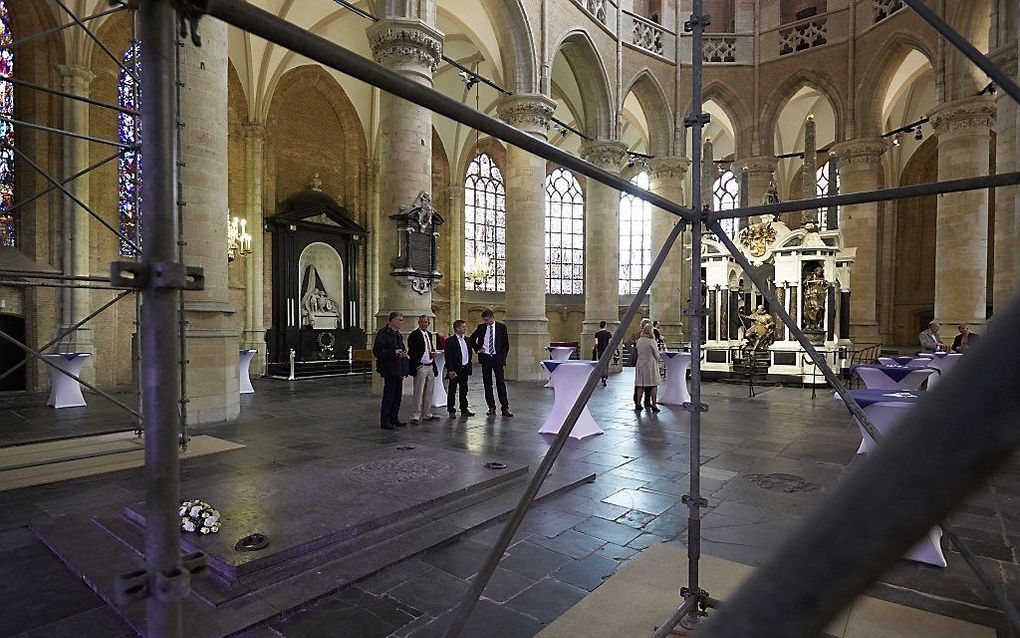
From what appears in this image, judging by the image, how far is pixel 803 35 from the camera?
18.6 meters

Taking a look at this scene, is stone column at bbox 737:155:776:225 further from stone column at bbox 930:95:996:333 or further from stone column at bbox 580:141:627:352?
stone column at bbox 930:95:996:333

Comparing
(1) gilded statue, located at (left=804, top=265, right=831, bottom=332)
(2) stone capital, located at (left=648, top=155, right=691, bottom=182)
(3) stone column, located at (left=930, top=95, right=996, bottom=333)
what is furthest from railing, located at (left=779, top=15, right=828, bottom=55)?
(1) gilded statue, located at (left=804, top=265, right=831, bottom=332)

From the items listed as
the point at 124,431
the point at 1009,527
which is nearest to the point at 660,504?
the point at 1009,527

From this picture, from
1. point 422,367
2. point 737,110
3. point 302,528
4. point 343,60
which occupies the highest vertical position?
point 737,110

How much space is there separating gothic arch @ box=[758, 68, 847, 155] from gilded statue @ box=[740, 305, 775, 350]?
7.04 m

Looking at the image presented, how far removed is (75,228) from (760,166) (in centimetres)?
1886

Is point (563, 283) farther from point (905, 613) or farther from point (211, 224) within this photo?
point (905, 613)

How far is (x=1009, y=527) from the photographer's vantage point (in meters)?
4.17

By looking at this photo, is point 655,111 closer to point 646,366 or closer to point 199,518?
point 646,366

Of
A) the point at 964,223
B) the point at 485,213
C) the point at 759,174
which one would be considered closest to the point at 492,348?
the point at 964,223

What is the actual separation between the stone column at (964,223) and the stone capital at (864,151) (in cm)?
361

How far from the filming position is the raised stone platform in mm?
3047

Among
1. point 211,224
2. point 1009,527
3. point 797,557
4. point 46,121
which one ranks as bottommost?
point 1009,527

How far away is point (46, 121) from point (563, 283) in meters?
19.6
